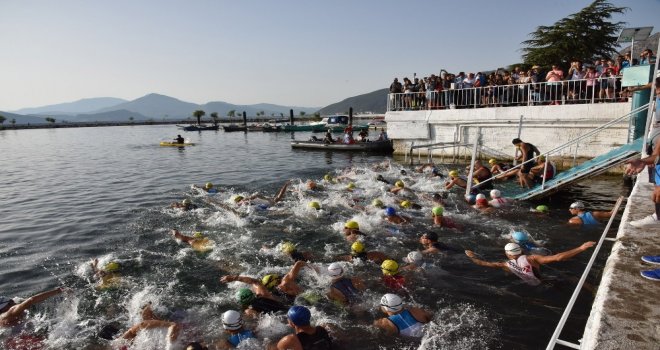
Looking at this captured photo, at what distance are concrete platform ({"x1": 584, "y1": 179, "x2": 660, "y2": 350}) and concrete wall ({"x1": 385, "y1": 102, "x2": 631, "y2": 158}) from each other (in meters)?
13.1

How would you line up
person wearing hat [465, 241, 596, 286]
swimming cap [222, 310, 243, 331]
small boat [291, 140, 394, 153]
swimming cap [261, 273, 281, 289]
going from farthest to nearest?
small boat [291, 140, 394, 153]
person wearing hat [465, 241, 596, 286]
swimming cap [261, 273, 281, 289]
swimming cap [222, 310, 243, 331]

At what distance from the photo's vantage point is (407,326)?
20.0 ft

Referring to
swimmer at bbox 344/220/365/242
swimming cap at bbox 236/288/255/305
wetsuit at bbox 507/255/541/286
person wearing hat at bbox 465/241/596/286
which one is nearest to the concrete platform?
person wearing hat at bbox 465/241/596/286

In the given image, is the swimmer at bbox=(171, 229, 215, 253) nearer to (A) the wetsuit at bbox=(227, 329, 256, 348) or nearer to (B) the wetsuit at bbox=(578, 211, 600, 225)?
(A) the wetsuit at bbox=(227, 329, 256, 348)

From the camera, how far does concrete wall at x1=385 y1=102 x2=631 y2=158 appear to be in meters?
16.8

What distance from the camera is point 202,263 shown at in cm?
950

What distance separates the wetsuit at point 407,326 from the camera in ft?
20.0

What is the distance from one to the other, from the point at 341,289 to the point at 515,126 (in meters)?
16.3

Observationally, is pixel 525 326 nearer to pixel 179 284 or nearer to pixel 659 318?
pixel 659 318

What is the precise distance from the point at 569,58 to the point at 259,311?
35.9 m

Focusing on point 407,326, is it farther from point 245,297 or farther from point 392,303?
point 245,297

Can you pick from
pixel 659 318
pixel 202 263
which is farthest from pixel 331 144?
pixel 659 318

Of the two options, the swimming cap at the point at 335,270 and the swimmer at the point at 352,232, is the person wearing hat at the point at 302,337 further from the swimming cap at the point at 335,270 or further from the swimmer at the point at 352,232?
the swimmer at the point at 352,232

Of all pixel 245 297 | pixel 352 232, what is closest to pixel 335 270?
pixel 245 297
